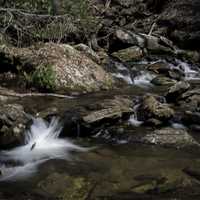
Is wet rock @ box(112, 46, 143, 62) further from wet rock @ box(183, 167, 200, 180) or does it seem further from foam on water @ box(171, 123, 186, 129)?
wet rock @ box(183, 167, 200, 180)

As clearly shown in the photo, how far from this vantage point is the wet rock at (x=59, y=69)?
1174cm

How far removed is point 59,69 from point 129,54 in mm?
4531

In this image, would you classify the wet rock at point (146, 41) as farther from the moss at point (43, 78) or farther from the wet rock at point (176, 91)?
the wet rock at point (176, 91)

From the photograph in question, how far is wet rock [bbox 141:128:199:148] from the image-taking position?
788 centimetres

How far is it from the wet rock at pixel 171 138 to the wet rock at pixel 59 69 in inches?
151

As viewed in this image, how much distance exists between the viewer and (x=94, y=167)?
6.84 m

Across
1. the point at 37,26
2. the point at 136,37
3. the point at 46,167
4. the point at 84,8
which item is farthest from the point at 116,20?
the point at 46,167

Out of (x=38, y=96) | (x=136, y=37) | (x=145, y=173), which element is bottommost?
(x=145, y=173)

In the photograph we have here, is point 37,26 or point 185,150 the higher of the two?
point 37,26

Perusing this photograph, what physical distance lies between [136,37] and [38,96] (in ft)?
23.1

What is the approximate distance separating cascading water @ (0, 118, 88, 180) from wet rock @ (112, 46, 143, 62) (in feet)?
24.2

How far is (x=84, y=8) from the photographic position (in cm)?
1320

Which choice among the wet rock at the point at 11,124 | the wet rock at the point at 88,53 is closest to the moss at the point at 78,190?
the wet rock at the point at 11,124

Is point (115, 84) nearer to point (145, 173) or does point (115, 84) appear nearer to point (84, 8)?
point (84, 8)
